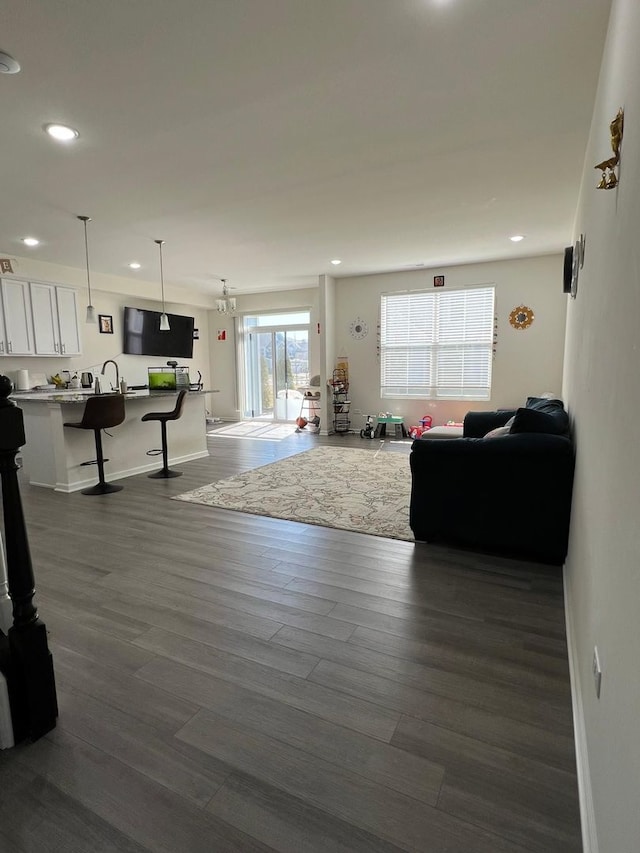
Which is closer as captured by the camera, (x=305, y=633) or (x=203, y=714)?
(x=203, y=714)

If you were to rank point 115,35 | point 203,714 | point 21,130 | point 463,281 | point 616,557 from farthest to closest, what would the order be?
point 463,281, point 21,130, point 115,35, point 203,714, point 616,557

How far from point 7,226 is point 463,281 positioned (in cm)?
623

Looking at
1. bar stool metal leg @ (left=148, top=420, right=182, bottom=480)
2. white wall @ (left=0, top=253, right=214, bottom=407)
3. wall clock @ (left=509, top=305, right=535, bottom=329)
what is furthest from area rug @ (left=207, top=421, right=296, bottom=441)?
wall clock @ (left=509, top=305, right=535, bottom=329)

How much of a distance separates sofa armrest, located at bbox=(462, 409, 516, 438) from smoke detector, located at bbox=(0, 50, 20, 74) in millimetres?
4834

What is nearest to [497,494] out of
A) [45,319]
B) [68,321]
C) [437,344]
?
[437,344]

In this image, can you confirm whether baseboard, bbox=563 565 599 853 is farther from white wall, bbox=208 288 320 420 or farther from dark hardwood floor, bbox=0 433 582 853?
white wall, bbox=208 288 320 420

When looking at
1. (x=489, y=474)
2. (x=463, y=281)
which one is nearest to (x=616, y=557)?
(x=489, y=474)

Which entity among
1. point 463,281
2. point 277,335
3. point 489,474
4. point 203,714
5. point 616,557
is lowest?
point 203,714

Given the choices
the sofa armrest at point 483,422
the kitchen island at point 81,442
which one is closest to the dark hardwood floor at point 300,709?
the kitchen island at point 81,442

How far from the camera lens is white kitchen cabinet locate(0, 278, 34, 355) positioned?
5.80 m

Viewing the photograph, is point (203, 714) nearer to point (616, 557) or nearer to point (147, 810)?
point (147, 810)

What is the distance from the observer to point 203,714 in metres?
1.61

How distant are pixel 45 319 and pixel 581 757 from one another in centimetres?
740

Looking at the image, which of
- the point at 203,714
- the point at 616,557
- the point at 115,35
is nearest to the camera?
the point at 616,557
